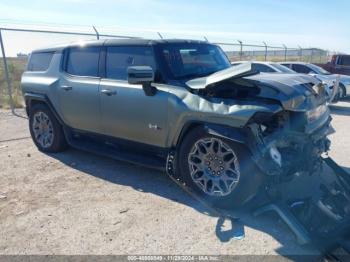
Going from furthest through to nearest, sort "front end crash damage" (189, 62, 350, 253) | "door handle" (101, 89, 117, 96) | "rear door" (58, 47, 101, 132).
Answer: "rear door" (58, 47, 101, 132) < "door handle" (101, 89, 117, 96) < "front end crash damage" (189, 62, 350, 253)

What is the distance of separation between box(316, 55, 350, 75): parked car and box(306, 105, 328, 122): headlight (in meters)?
12.8

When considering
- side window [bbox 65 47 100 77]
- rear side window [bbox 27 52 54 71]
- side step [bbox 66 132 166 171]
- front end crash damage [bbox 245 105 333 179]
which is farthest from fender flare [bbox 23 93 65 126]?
front end crash damage [bbox 245 105 333 179]

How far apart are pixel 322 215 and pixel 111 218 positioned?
2.10 m

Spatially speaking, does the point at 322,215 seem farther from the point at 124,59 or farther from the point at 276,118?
the point at 124,59

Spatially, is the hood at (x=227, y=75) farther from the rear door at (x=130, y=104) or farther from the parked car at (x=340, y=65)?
the parked car at (x=340, y=65)

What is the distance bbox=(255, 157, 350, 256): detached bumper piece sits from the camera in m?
2.97

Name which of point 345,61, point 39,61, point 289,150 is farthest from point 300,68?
point 289,150

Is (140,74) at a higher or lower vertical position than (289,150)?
higher

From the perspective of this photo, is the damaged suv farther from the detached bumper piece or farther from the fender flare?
the detached bumper piece

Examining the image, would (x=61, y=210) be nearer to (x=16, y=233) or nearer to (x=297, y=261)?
(x=16, y=233)

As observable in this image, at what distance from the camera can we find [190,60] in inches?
190

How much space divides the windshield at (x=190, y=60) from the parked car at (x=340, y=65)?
12669mm

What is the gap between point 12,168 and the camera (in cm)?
556

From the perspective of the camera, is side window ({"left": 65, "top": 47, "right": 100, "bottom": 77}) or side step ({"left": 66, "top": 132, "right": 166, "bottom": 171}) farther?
side window ({"left": 65, "top": 47, "right": 100, "bottom": 77})
